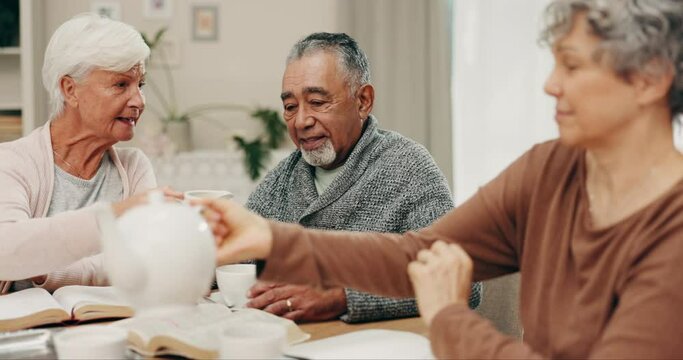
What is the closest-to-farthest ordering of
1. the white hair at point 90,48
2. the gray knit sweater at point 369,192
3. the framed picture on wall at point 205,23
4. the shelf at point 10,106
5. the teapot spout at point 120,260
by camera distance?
the teapot spout at point 120,260 → the gray knit sweater at point 369,192 → the white hair at point 90,48 → the shelf at point 10,106 → the framed picture on wall at point 205,23

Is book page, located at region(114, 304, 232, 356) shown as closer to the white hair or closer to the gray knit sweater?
the gray knit sweater

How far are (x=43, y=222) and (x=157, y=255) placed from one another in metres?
0.82

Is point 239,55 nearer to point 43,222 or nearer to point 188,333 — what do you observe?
point 43,222

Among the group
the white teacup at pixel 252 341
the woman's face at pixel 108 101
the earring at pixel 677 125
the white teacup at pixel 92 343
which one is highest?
the earring at pixel 677 125

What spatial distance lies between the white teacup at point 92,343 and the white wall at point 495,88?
3029 mm

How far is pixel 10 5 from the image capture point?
3846 mm

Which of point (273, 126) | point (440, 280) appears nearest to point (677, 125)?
point (440, 280)

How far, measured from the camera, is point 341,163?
7.00 feet

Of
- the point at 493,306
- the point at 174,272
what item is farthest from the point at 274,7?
the point at 174,272

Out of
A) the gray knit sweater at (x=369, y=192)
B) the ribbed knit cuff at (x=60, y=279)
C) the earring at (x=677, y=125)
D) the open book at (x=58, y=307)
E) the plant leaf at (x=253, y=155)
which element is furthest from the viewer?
the plant leaf at (x=253, y=155)

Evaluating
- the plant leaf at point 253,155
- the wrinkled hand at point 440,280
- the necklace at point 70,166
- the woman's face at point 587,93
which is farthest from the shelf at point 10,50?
the woman's face at point 587,93

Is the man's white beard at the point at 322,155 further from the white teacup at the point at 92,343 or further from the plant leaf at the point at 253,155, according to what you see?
the plant leaf at the point at 253,155

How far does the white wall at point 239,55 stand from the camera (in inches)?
161

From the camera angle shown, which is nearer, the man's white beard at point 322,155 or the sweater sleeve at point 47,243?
the sweater sleeve at point 47,243
